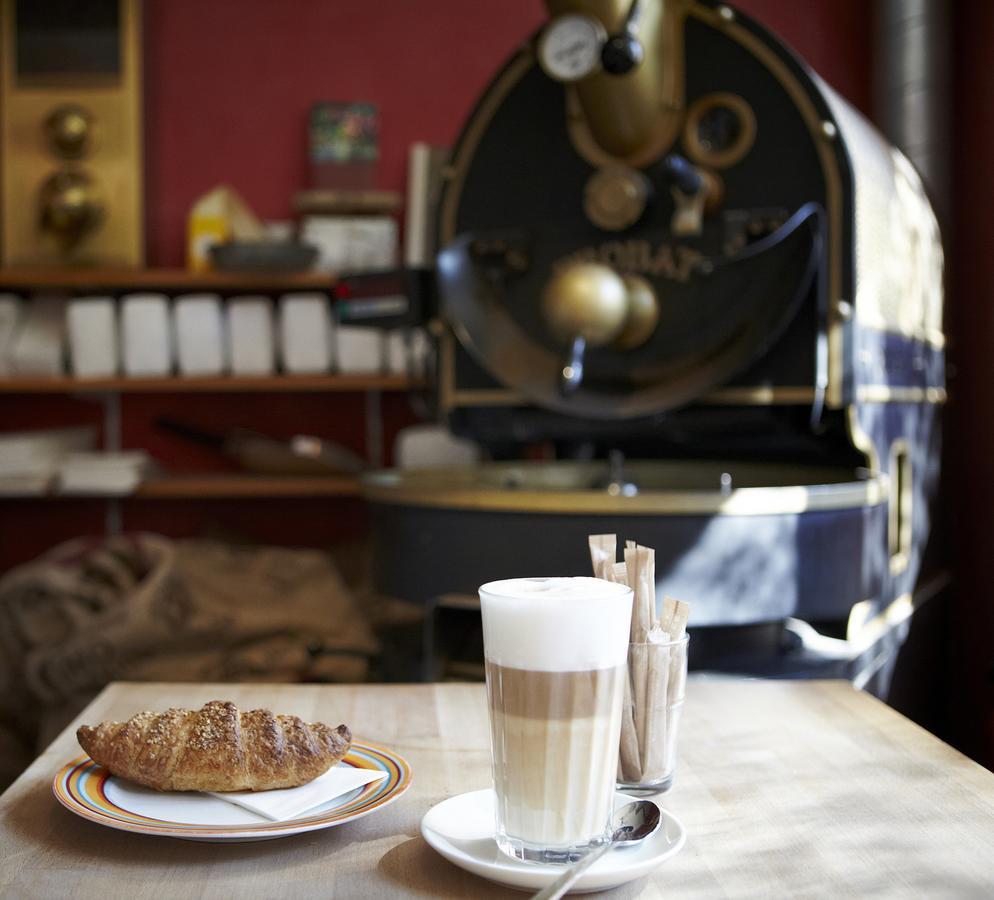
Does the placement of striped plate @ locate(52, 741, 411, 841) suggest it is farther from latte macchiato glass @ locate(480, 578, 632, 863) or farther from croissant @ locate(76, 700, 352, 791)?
latte macchiato glass @ locate(480, 578, 632, 863)

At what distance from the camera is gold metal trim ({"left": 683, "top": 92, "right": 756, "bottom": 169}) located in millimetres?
2223

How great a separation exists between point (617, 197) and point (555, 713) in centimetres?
164

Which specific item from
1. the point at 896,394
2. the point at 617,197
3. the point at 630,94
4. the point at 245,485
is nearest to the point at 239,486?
the point at 245,485

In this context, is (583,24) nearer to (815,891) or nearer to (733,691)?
(733,691)

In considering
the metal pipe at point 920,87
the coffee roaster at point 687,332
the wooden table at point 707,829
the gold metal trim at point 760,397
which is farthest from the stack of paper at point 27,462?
the metal pipe at point 920,87

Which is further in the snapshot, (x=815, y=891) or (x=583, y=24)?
(x=583, y=24)

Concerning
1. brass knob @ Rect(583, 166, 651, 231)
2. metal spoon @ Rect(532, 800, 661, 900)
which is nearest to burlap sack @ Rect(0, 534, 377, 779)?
brass knob @ Rect(583, 166, 651, 231)

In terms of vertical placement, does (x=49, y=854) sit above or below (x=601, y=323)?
below

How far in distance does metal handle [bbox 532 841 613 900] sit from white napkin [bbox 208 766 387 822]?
0.20 metres

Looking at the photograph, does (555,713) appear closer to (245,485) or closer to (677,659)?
(677,659)

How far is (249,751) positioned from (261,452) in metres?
2.82

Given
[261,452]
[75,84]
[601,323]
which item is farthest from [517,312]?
[75,84]

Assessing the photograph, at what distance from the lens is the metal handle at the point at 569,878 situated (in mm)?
665

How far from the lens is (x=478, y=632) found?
7.18 ft
